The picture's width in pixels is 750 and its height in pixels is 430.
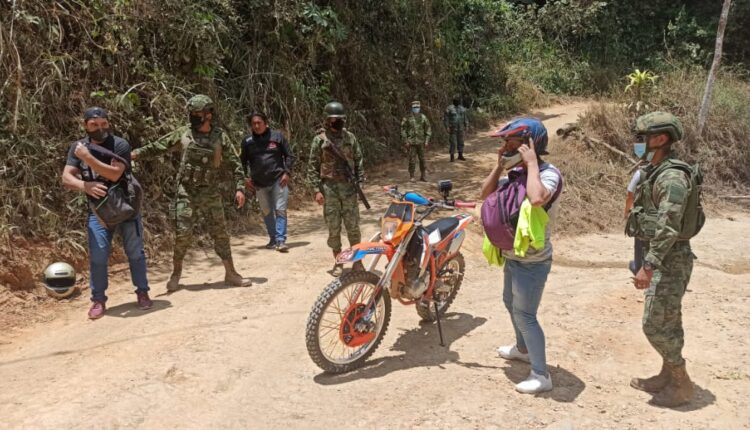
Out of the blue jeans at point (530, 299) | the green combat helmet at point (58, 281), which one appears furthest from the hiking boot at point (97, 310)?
the blue jeans at point (530, 299)

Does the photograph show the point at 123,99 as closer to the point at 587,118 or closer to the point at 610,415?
the point at 610,415

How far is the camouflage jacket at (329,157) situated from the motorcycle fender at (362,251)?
190 centimetres

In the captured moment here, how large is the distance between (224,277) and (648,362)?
438 centimetres

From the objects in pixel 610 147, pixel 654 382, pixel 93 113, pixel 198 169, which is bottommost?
pixel 654 382

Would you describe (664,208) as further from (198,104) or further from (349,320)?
(198,104)

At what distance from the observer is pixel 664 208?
3.29 m

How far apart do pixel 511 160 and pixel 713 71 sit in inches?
428

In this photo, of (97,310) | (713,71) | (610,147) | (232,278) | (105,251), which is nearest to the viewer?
(105,251)

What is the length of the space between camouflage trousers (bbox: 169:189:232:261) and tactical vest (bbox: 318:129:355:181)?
44.9 inches

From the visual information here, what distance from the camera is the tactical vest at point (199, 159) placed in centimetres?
538

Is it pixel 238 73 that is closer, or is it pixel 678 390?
pixel 678 390

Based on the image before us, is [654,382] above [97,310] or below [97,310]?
below

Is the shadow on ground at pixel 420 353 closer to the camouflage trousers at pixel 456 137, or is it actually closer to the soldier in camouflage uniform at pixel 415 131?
the soldier in camouflage uniform at pixel 415 131

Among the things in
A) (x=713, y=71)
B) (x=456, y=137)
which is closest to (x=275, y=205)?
(x=456, y=137)
